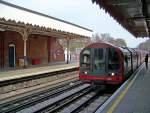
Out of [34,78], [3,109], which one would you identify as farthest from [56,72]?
[3,109]

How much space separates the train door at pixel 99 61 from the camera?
616 inches

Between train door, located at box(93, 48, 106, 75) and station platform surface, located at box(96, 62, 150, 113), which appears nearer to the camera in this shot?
station platform surface, located at box(96, 62, 150, 113)

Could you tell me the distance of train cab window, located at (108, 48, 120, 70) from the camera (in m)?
15.6

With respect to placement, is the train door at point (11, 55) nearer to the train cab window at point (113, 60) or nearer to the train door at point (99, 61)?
the train door at point (99, 61)

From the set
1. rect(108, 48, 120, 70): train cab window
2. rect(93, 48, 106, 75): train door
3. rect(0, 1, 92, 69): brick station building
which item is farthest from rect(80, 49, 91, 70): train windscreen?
rect(0, 1, 92, 69): brick station building

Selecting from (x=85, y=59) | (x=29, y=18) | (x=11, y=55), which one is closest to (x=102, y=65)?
(x=85, y=59)

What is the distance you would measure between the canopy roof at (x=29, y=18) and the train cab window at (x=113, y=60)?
9650 mm

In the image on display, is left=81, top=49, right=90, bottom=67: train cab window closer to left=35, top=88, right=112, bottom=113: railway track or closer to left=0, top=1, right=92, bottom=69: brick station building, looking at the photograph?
left=35, top=88, right=112, bottom=113: railway track

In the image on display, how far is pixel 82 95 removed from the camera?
15.5 metres

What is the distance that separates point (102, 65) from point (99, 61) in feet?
0.93

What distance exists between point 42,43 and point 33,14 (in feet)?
37.7

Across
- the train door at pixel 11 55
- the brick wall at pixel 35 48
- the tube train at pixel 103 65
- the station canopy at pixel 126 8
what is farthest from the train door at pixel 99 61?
the train door at pixel 11 55

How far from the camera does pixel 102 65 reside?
15664 mm

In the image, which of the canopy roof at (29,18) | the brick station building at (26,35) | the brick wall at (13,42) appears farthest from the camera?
the brick wall at (13,42)
